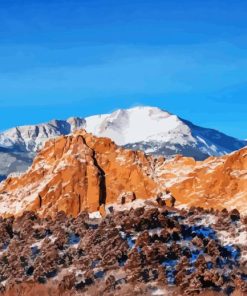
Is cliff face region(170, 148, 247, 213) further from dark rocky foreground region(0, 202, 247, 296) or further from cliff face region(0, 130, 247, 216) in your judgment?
dark rocky foreground region(0, 202, 247, 296)

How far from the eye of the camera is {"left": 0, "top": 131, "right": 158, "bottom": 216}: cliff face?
110m

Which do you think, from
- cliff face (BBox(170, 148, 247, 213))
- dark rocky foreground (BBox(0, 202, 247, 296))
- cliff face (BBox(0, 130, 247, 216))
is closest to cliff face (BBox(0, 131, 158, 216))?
cliff face (BBox(0, 130, 247, 216))

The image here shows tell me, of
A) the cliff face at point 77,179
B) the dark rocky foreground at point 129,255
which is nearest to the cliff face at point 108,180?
the cliff face at point 77,179

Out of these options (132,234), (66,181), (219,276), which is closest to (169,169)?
(66,181)

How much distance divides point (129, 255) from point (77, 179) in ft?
138

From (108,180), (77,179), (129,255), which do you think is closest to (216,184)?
(108,180)

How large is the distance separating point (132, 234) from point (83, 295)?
13.2m

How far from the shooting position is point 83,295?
2613 inches

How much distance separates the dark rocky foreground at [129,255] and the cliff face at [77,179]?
22570mm

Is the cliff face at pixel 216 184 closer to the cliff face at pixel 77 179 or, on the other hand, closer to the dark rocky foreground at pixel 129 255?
the cliff face at pixel 77 179

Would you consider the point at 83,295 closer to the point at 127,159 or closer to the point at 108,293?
the point at 108,293

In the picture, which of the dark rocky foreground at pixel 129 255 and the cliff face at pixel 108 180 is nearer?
the dark rocky foreground at pixel 129 255

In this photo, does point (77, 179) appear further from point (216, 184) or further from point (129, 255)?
point (129, 255)

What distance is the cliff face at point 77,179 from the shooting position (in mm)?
110375
